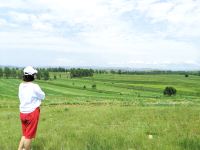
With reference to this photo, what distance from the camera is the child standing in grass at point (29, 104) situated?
6638 mm

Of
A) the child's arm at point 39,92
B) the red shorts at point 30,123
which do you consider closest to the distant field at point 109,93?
the child's arm at point 39,92

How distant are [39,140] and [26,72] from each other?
1801 mm

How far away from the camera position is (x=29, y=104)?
677 cm

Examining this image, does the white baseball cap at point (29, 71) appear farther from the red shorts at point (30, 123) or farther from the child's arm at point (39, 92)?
the red shorts at point (30, 123)

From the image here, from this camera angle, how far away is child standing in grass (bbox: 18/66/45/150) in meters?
6.64

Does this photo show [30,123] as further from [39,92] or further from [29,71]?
[29,71]

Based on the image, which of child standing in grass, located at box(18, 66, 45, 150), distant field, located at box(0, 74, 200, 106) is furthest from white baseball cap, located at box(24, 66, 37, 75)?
distant field, located at box(0, 74, 200, 106)

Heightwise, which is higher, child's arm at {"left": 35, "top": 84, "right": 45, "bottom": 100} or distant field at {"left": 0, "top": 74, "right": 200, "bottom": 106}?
child's arm at {"left": 35, "top": 84, "right": 45, "bottom": 100}

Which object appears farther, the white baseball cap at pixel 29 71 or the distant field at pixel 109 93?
the distant field at pixel 109 93

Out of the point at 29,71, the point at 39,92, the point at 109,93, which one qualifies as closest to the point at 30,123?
the point at 39,92

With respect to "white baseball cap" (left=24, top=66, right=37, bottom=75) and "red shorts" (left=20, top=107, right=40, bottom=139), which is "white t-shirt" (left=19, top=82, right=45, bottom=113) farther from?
"white baseball cap" (left=24, top=66, right=37, bottom=75)

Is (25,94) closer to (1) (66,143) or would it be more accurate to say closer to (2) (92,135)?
(1) (66,143)

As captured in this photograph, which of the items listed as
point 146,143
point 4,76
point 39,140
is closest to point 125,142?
point 146,143

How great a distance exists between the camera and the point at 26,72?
266 inches
